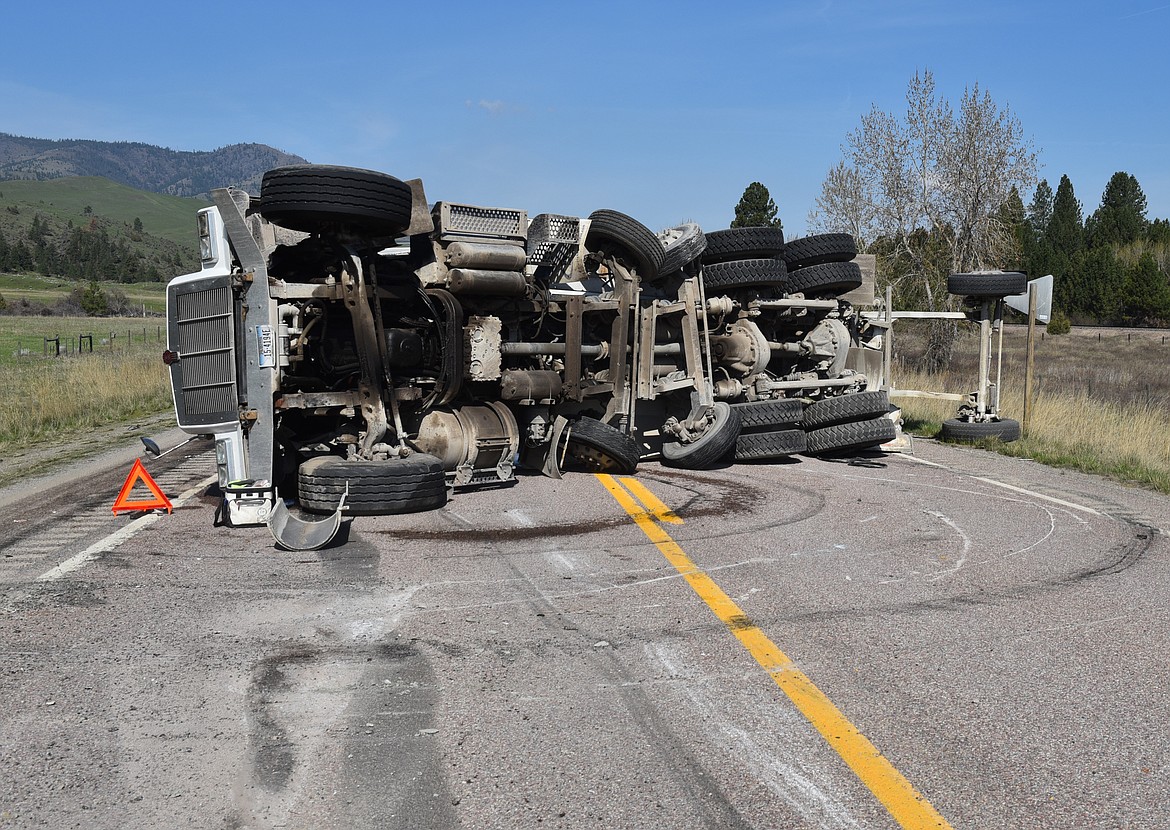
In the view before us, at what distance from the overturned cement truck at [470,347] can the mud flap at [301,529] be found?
2 cm

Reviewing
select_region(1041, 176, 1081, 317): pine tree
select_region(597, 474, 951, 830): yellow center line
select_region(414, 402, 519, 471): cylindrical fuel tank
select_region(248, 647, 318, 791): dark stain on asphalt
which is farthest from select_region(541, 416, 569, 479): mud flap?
select_region(1041, 176, 1081, 317): pine tree

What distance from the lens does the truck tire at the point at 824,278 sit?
12.3 metres

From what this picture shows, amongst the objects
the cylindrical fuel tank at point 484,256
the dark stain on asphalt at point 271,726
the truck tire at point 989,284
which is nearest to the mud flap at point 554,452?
the cylindrical fuel tank at point 484,256

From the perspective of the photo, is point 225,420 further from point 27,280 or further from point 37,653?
point 27,280

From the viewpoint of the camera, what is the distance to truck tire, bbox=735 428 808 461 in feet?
36.1

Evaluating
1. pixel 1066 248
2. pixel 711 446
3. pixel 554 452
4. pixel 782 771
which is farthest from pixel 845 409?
pixel 1066 248

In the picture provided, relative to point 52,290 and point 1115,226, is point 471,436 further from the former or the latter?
point 52,290

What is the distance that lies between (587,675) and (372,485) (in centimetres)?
371

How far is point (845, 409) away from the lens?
1124 centimetres

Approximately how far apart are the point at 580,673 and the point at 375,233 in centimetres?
495

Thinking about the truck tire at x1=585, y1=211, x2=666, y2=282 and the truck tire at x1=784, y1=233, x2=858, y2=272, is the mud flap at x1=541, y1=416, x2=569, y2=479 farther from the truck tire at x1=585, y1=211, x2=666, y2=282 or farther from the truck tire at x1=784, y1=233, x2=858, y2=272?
the truck tire at x1=784, y1=233, x2=858, y2=272

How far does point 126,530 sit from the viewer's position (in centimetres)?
725

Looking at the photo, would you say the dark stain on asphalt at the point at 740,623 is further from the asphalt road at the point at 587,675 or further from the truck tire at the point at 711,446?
the truck tire at the point at 711,446

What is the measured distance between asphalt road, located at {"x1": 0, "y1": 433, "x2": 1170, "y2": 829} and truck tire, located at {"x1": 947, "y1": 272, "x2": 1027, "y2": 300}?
22.0 feet
